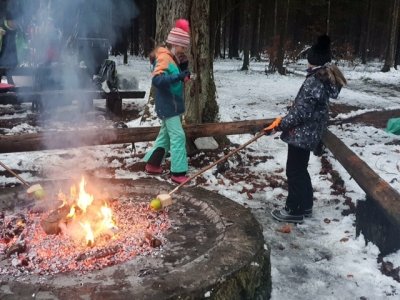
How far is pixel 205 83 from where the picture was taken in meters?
7.70

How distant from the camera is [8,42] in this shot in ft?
36.6

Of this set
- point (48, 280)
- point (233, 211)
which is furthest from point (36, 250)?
point (233, 211)

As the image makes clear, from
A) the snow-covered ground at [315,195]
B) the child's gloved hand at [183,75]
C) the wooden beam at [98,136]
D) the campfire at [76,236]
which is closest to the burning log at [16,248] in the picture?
the campfire at [76,236]

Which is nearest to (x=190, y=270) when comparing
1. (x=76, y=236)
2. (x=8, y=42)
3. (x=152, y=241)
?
→ (x=152, y=241)

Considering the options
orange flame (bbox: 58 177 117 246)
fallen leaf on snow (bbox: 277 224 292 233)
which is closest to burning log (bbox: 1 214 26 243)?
orange flame (bbox: 58 177 117 246)

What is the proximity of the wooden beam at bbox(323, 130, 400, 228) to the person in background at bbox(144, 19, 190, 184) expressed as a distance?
2161 mm

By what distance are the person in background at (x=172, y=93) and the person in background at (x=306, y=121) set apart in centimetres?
152

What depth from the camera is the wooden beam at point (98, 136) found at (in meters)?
5.61

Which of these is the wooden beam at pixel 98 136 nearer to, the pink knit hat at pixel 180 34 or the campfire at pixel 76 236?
the pink knit hat at pixel 180 34

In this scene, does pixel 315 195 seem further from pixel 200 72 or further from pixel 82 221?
pixel 82 221

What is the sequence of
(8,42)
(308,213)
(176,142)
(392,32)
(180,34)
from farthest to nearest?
(392,32) < (8,42) < (176,142) < (180,34) < (308,213)

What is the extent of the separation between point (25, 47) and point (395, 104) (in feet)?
37.1

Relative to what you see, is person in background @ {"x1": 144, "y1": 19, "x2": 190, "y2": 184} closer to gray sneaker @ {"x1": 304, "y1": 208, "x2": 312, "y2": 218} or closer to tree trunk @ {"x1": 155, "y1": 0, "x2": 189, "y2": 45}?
tree trunk @ {"x1": 155, "y1": 0, "x2": 189, "y2": 45}

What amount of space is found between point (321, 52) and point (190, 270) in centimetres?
297
